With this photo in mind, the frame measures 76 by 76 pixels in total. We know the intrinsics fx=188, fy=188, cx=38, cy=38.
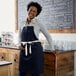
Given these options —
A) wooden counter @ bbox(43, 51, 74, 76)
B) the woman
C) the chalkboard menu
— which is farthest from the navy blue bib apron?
the chalkboard menu

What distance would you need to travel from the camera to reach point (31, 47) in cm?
260

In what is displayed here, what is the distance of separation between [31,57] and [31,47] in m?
A: 0.14

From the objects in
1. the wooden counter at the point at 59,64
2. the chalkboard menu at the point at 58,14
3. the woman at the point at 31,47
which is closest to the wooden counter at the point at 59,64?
the wooden counter at the point at 59,64

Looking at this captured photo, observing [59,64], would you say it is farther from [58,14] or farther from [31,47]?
[58,14]

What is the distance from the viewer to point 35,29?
2.63m

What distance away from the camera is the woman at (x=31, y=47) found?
2.59 meters

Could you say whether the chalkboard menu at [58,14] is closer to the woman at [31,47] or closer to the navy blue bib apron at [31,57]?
the woman at [31,47]

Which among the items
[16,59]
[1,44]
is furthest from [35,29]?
[1,44]

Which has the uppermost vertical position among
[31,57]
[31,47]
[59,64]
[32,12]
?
[32,12]

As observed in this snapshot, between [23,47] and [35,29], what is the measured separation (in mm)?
310

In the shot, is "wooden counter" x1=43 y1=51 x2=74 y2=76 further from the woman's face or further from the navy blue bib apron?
the woman's face

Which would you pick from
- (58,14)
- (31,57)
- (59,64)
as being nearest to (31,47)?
(31,57)

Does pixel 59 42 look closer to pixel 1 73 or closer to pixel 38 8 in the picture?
pixel 38 8

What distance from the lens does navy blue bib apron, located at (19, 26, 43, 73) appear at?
2.58 metres
